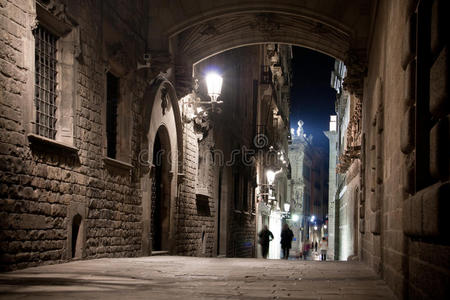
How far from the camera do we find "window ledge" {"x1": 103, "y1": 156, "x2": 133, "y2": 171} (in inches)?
448

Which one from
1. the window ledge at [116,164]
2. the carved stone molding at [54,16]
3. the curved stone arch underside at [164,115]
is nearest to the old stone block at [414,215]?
the carved stone molding at [54,16]

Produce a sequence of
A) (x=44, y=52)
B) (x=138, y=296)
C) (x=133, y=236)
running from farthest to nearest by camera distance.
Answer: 1. (x=133, y=236)
2. (x=44, y=52)
3. (x=138, y=296)

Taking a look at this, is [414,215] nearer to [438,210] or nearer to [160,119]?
[438,210]

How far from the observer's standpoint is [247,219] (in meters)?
28.2

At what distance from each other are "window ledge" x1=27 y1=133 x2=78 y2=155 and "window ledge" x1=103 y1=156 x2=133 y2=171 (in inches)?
54.6

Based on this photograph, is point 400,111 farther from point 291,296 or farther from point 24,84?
point 24,84

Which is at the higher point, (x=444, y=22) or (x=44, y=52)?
(x=44, y=52)

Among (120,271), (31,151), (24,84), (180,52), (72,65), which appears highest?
(180,52)

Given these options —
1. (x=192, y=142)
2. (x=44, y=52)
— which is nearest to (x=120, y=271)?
(x=44, y=52)

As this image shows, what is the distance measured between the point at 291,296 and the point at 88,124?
19.4 ft

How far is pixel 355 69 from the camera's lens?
46.6 ft

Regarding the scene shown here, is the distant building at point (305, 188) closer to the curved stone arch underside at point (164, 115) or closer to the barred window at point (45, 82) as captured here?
the curved stone arch underside at point (164, 115)

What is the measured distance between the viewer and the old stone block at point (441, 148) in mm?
3006

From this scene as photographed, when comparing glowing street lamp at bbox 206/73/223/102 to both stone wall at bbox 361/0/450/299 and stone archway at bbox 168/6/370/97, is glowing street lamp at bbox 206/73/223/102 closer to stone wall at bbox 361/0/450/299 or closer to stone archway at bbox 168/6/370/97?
stone archway at bbox 168/6/370/97
